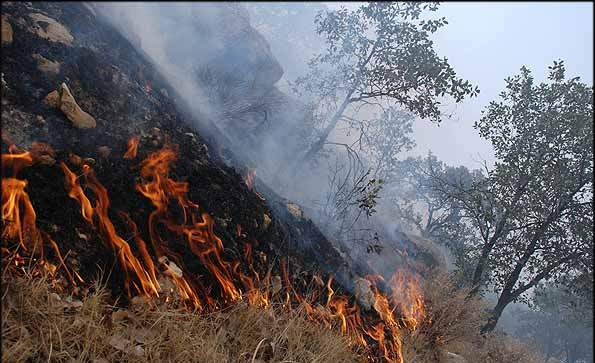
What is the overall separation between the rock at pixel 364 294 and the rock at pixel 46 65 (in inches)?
178

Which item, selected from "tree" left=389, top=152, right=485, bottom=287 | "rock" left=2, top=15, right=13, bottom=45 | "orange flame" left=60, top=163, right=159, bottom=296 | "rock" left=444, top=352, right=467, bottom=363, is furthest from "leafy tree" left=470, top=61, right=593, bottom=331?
"rock" left=2, top=15, right=13, bottom=45

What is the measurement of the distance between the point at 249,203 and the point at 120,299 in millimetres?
2132

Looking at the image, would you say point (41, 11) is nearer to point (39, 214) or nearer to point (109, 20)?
point (109, 20)

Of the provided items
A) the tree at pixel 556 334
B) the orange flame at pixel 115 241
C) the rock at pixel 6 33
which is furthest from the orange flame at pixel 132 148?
the tree at pixel 556 334

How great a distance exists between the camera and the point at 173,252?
357 centimetres

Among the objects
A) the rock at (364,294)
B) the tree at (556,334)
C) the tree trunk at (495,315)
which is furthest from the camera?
the tree at (556,334)

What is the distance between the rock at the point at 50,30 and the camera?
4227mm

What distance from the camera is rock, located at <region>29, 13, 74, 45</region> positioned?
13.9 ft

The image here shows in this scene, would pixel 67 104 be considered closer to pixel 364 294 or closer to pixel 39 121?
pixel 39 121

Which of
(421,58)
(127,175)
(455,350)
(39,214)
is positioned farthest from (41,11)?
(421,58)

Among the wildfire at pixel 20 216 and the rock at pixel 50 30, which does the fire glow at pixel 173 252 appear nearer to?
the wildfire at pixel 20 216

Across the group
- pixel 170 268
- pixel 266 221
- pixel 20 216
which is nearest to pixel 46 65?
pixel 20 216

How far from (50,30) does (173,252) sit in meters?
2.98

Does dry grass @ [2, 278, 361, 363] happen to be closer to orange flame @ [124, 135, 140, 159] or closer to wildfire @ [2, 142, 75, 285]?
wildfire @ [2, 142, 75, 285]
